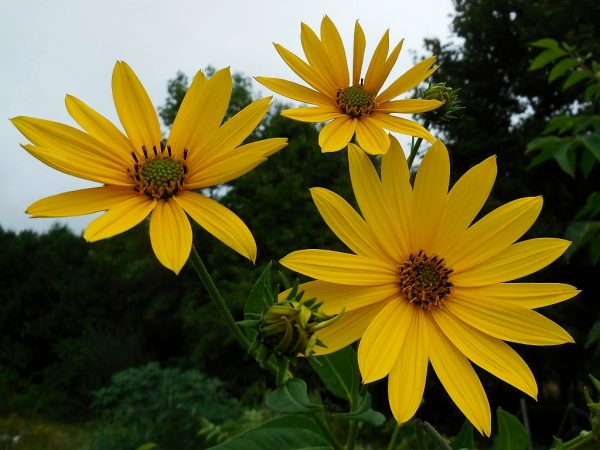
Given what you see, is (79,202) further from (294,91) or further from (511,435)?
(511,435)

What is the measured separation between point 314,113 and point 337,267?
1.09 feet

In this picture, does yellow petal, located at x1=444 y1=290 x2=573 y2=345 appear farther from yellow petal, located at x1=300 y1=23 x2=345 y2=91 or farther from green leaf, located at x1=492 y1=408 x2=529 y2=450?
yellow petal, located at x1=300 y1=23 x2=345 y2=91

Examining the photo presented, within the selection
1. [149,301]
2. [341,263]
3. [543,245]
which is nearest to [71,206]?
[341,263]

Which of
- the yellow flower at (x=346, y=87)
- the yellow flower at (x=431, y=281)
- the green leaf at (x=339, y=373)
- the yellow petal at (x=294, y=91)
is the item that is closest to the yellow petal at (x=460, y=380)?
the yellow flower at (x=431, y=281)

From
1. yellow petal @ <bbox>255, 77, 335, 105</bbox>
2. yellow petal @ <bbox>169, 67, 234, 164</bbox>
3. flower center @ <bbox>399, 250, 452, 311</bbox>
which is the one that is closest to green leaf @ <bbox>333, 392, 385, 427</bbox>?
flower center @ <bbox>399, 250, 452, 311</bbox>

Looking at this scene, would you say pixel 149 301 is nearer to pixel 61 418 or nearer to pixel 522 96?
pixel 61 418

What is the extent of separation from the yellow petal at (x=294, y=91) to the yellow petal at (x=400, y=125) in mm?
100

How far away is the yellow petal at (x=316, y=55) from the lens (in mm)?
1000

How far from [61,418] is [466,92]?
10660mm

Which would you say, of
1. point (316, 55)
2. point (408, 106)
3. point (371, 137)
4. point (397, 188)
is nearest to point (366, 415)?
point (397, 188)

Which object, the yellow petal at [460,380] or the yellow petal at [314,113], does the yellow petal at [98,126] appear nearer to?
the yellow petal at [314,113]

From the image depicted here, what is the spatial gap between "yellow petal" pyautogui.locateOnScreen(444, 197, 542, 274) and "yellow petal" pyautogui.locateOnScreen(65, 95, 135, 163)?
489 millimetres

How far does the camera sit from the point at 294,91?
0.96m

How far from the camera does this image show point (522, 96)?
490 inches
